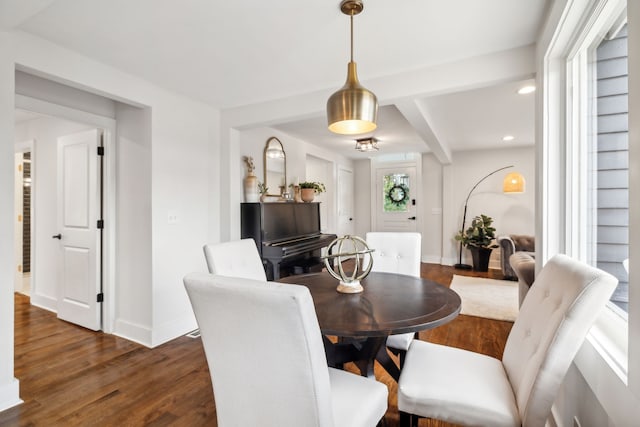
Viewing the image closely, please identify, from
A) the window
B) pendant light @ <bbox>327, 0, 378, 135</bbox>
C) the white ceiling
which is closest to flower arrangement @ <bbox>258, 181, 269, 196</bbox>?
the white ceiling

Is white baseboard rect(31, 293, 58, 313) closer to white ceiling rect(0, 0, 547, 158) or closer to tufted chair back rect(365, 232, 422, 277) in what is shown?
white ceiling rect(0, 0, 547, 158)

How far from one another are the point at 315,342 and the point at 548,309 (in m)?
0.89

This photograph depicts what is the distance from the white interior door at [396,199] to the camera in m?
6.61

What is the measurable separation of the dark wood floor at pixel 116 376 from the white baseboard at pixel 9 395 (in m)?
0.04

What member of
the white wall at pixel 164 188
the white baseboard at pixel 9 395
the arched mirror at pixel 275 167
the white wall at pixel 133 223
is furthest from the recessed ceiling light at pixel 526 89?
the white baseboard at pixel 9 395

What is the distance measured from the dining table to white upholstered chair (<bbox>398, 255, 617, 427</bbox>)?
23 cm

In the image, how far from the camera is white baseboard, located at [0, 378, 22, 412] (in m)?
1.83

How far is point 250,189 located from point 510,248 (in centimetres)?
394

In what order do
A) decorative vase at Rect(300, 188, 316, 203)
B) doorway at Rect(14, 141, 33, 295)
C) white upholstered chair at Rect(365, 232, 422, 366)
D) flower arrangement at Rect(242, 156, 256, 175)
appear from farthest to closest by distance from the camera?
decorative vase at Rect(300, 188, 316, 203)
doorway at Rect(14, 141, 33, 295)
flower arrangement at Rect(242, 156, 256, 175)
white upholstered chair at Rect(365, 232, 422, 366)

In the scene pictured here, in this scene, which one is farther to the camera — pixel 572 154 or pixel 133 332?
pixel 133 332

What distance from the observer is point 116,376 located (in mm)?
2186

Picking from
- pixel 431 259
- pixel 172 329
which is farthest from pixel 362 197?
pixel 172 329

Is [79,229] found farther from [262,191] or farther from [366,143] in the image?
[366,143]

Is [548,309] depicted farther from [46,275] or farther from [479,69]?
[46,275]
